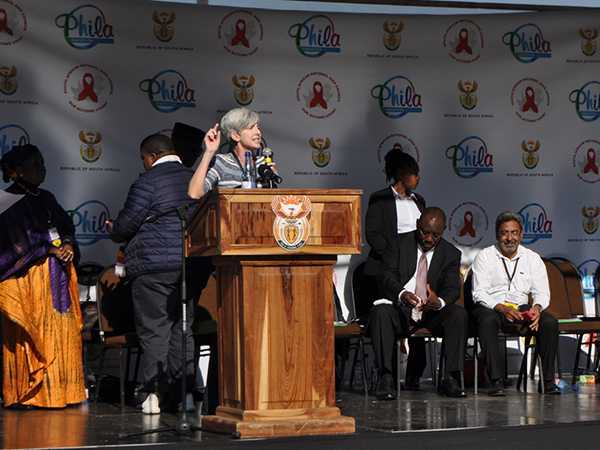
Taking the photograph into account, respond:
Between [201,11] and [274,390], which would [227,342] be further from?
[201,11]

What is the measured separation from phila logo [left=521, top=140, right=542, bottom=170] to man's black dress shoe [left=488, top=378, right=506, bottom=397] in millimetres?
2243

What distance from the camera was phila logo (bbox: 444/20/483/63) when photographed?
32.8 ft

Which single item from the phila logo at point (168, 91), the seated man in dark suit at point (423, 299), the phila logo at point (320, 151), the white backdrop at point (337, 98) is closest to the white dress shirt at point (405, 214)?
the seated man in dark suit at point (423, 299)

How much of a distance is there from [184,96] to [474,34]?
96.6 inches

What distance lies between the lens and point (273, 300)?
6.10 m

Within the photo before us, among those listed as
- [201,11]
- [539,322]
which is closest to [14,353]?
[201,11]

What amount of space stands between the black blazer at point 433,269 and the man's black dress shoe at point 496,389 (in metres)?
0.64

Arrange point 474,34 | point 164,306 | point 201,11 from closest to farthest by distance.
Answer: point 164,306
point 201,11
point 474,34

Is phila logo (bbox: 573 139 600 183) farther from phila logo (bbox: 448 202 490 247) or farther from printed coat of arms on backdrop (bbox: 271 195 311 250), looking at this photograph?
printed coat of arms on backdrop (bbox: 271 195 311 250)

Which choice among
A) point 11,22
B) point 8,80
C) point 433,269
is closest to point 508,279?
point 433,269

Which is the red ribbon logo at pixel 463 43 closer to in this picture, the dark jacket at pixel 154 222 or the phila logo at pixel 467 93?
the phila logo at pixel 467 93

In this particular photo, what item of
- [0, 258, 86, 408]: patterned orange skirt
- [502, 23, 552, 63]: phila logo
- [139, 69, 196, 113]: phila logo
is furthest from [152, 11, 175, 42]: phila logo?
[502, 23, 552, 63]: phila logo

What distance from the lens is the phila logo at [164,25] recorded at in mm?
9219

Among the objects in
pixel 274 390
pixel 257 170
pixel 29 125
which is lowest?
pixel 274 390
